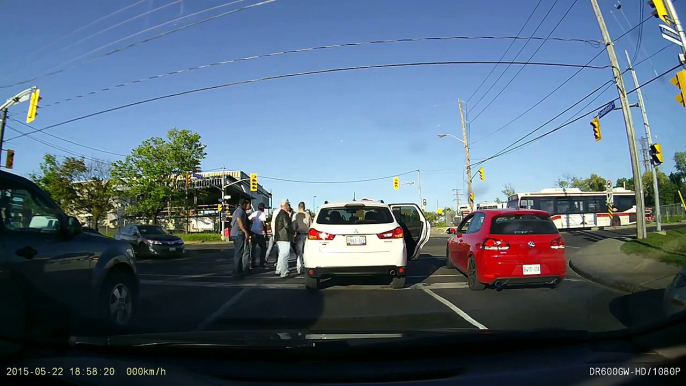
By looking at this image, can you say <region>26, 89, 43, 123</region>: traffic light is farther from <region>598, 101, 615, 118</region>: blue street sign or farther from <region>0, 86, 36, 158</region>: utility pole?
<region>598, 101, 615, 118</region>: blue street sign

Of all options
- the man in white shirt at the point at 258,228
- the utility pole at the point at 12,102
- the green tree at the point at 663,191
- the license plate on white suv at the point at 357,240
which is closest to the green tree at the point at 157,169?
the utility pole at the point at 12,102

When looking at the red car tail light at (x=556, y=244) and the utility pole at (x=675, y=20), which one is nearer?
the red car tail light at (x=556, y=244)

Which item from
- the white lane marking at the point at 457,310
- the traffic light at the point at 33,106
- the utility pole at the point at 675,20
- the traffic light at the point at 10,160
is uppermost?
the utility pole at the point at 675,20

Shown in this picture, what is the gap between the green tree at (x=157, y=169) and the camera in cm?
3772

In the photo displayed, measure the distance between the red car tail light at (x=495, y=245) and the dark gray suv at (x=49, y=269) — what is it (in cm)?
605

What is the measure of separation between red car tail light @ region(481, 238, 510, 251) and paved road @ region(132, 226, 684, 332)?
0.86 m

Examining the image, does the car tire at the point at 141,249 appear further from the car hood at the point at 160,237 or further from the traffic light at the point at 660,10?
the traffic light at the point at 660,10

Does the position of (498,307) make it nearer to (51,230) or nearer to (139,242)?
(51,230)

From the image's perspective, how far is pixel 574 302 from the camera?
20.9 ft

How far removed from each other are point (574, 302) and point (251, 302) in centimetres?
535

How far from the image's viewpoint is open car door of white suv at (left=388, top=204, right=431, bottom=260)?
1077cm

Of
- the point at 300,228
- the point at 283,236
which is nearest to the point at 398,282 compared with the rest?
the point at 283,236

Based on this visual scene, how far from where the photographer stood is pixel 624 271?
29.4 feet

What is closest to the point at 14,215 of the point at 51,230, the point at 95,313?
the point at 51,230
